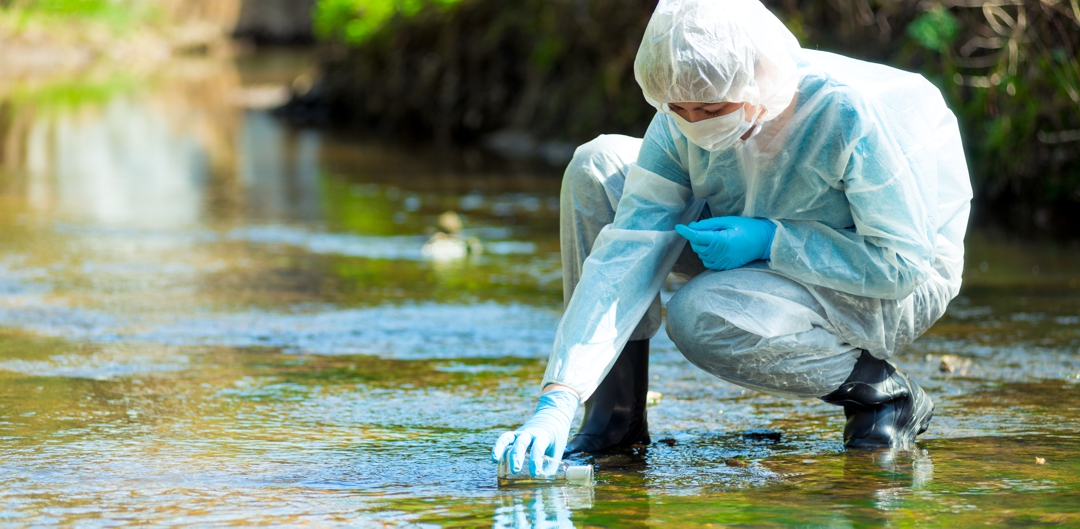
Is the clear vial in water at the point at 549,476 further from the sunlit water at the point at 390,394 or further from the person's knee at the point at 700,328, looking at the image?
the person's knee at the point at 700,328

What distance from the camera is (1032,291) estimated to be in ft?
15.6

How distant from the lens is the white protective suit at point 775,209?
2395 mm

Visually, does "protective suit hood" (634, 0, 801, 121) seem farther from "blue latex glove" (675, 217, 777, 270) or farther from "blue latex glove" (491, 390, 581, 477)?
"blue latex glove" (491, 390, 581, 477)

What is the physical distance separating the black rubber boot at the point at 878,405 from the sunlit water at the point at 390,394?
7 centimetres

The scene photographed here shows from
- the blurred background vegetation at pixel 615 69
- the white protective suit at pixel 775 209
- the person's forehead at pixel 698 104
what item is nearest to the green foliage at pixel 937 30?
the blurred background vegetation at pixel 615 69

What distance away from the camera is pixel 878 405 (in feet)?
8.78

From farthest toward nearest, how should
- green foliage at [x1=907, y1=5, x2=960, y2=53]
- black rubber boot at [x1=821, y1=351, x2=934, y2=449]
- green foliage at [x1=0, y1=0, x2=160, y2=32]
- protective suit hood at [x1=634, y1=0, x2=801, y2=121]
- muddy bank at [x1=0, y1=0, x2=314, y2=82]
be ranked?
green foliage at [x1=0, y1=0, x2=160, y2=32] → muddy bank at [x1=0, y1=0, x2=314, y2=82] → green foliage at [x1=907, y1=5, x2=960, y2=53] → black rubber boot at [x1=821, y1=351, x2=934, y2=449] → protective suit hood at [x1=634, y1=0, x2=801, y2=121]

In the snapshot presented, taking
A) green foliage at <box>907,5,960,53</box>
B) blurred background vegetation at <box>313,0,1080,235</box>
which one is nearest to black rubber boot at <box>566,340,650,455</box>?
blurred background vegetation at <box>313,0,1080,235</box>

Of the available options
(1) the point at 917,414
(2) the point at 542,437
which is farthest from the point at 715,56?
(1) the point at 917,414

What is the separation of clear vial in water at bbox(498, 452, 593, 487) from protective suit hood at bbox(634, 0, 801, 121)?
74 centimetres

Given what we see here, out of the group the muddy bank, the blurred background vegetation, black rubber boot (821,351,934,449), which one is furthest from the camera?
the muddy bank

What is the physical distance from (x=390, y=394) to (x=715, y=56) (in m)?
1.38

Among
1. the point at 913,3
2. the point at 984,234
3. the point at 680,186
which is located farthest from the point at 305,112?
the point at 680,186

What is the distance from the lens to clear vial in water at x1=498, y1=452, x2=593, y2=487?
2.34m
